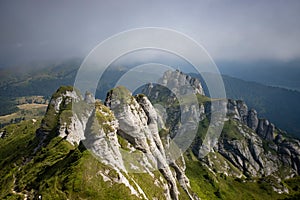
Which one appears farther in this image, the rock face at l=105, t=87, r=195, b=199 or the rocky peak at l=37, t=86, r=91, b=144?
the rocky peak at l=37, t=86, r=91, b=144

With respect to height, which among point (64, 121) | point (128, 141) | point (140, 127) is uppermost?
point (64, 121)

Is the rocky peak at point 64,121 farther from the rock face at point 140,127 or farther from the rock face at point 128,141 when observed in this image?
the rock face at point 140,127

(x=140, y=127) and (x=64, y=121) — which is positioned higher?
(x=64, y=121)

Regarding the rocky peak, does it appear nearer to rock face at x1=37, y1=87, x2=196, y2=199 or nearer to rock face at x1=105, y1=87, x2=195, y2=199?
rock face at x1=37, y1=87, x2=196, y2=199

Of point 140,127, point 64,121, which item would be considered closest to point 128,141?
point 140,127

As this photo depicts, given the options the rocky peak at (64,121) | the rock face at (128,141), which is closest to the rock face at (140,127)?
the rock face at (128,141)

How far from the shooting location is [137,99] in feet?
435

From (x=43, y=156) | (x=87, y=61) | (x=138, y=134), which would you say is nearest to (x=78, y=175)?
(x=138, y=134)

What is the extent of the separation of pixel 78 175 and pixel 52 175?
2010 cm

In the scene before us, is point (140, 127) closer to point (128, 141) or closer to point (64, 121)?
point (128, 141)

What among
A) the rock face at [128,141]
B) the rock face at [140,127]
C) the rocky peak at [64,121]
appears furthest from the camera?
the rocky peak at [64,121]

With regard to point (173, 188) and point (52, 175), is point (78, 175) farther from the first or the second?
point (173, 188)

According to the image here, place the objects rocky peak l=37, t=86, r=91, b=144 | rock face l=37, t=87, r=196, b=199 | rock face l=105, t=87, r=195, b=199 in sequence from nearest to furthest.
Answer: rock face l=37, t=87, r=196, b=199 → rock face l=105, t=87, r=195, b=199 → rocky peak l=37, t=86, r=91, b=144

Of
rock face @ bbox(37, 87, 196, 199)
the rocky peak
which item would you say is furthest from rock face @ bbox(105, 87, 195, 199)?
the rocky peak
